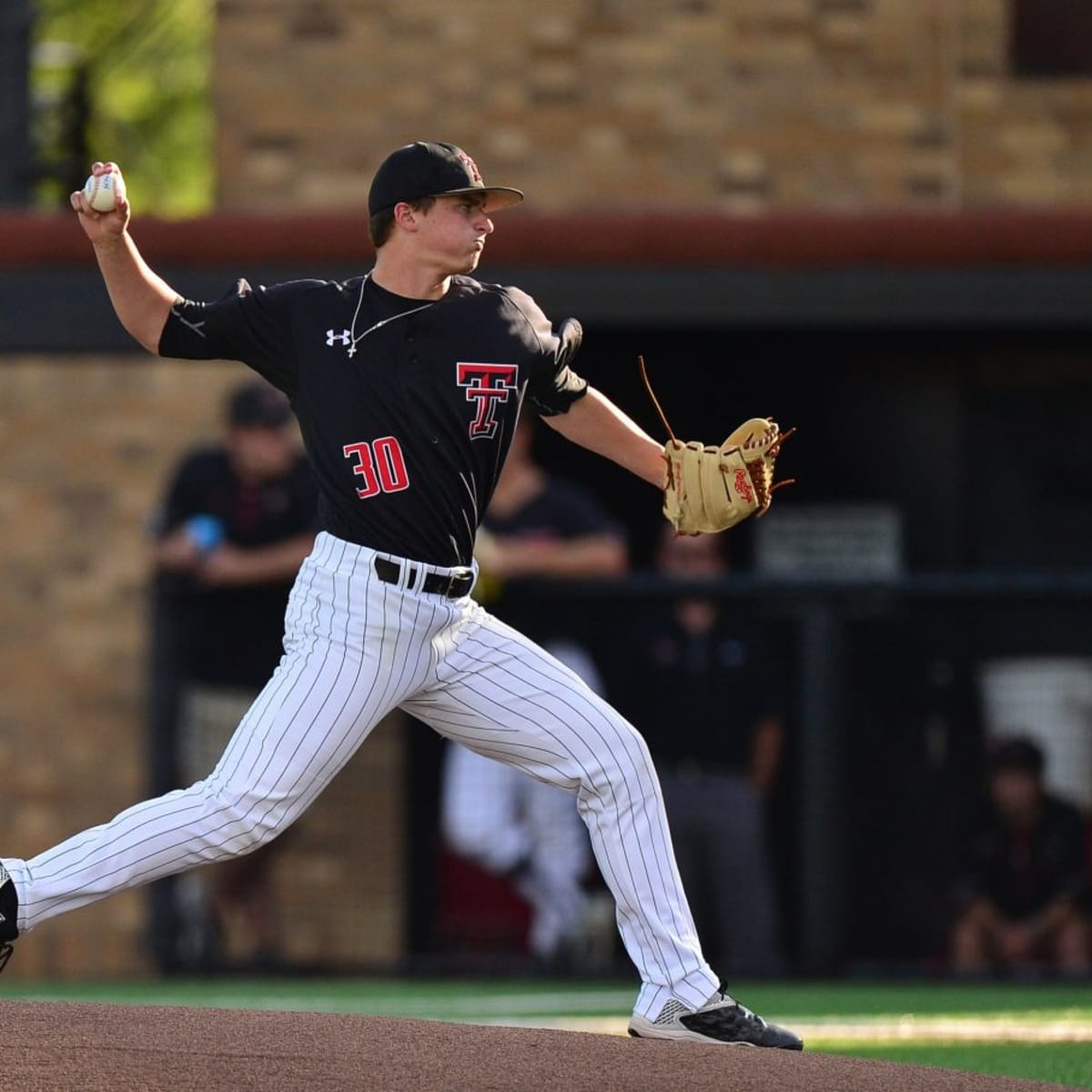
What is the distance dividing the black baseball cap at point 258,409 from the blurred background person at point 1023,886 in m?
3.14

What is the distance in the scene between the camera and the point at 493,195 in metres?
5.06

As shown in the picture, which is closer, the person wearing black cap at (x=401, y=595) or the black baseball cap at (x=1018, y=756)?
the person wearing black cap at (x=401, y=595)

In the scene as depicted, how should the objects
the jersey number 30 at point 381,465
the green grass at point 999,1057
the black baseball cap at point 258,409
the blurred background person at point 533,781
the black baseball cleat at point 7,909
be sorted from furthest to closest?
the black baseball cap at point 258,409 < the blurred background person at point 533,781 < the green grass at point 999,1057 < the jersey number 30 at point 381,465 < the black baseball cleat at point 7,909

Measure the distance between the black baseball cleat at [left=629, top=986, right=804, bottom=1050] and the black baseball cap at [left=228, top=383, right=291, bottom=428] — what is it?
15.8ft

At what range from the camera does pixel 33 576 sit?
416 inches

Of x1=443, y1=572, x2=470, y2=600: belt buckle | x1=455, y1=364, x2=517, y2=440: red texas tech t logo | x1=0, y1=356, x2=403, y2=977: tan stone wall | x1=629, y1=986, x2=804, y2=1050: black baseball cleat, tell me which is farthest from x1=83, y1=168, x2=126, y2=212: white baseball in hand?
x1=0, y1=356, x2=403, y2=977: tan stone wall

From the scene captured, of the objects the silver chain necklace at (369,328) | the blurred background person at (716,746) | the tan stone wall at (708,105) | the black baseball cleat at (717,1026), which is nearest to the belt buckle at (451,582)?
the silver chain necklace at (369,328)

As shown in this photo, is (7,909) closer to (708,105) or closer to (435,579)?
(435,579)

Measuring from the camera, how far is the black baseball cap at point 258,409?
9453 mm

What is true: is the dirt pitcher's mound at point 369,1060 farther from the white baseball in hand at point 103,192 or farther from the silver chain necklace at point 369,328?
the white baseball in hand at point 103,192

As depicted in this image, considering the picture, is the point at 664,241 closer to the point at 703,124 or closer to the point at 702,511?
the point at 703,124

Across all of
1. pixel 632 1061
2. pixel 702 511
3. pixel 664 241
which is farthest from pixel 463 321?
pixel 664 241

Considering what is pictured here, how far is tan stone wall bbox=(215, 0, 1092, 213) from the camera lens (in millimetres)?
11227

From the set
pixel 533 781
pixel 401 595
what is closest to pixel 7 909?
pixel 401 595
